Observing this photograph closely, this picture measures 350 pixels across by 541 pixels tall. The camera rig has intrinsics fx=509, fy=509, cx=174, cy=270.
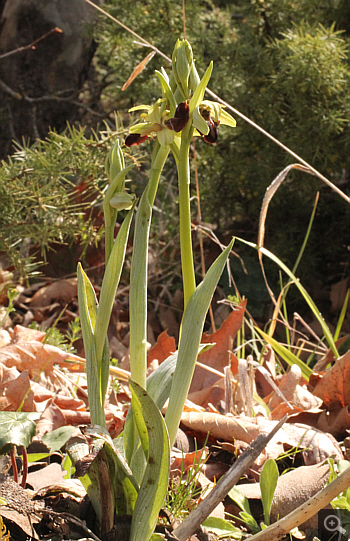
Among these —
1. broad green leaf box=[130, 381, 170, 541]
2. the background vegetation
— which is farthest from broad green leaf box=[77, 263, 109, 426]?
the background vegetation

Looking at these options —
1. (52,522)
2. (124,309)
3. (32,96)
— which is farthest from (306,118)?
(52,522)

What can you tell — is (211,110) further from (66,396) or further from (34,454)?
(66,396)

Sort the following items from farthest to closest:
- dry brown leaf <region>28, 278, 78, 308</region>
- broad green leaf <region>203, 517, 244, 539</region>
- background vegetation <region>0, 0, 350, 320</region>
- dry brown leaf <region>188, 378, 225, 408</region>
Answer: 1. dry brown leaf <region>28, 278, 78, 308</region>
2. background vegetation <region>0, 0, 350, 320</region>
3. dry brown leaf <region>188, 378, 225, 408</region>
4. broad green leaf <region>203, 517, 244, 539</region>

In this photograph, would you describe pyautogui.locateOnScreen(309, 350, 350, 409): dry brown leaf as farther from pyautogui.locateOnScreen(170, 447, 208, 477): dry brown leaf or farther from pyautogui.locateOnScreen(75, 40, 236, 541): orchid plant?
pyautogui.locateOnScreen(75, 40, 236, 541): orchid plant

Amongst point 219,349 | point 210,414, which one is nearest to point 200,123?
point 210,414

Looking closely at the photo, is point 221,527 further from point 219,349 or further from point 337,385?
point 219,349

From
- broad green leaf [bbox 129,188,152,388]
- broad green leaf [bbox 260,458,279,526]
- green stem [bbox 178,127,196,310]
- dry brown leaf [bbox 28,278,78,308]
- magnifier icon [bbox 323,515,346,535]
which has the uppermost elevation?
green stem [bbox 178,127,196,310]
